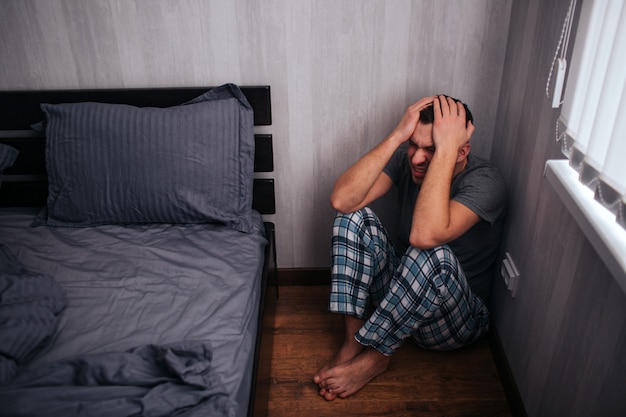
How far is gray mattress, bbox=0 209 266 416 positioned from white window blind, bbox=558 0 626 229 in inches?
35.4

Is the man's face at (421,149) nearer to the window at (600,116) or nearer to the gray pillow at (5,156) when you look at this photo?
the window at (600,116)

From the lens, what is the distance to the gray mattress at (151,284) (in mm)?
1261

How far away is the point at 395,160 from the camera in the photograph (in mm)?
1815

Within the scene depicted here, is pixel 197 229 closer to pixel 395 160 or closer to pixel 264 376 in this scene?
pixel 264 376

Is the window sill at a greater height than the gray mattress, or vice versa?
A: the window sill

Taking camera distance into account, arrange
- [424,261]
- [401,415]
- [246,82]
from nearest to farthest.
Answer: [424,261]
[401,415]
[246,82]

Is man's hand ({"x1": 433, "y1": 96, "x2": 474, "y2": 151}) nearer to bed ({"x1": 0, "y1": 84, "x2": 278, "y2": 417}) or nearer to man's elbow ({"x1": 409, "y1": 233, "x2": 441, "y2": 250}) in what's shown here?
man's elbow ({"x1": 409, "y1": 233, "x2": 441, "y2": 250})

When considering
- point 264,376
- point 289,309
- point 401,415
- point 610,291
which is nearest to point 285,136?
point 289,309

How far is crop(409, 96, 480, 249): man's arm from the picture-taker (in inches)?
57.1

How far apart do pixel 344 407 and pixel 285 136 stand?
0.99 m

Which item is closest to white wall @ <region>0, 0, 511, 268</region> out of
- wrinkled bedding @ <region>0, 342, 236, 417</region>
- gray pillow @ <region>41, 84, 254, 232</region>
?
gray pillow @ <region>41, 84, 254, 232</region>

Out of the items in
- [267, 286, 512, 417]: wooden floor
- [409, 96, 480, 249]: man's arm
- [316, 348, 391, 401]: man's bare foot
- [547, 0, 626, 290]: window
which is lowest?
[267, 286, 512, 417]: wooden floor

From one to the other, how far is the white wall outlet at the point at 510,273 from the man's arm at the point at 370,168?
51 centimetres

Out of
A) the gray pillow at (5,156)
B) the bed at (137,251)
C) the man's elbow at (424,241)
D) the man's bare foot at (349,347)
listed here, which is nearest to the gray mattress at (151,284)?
the bed at (137,251)
